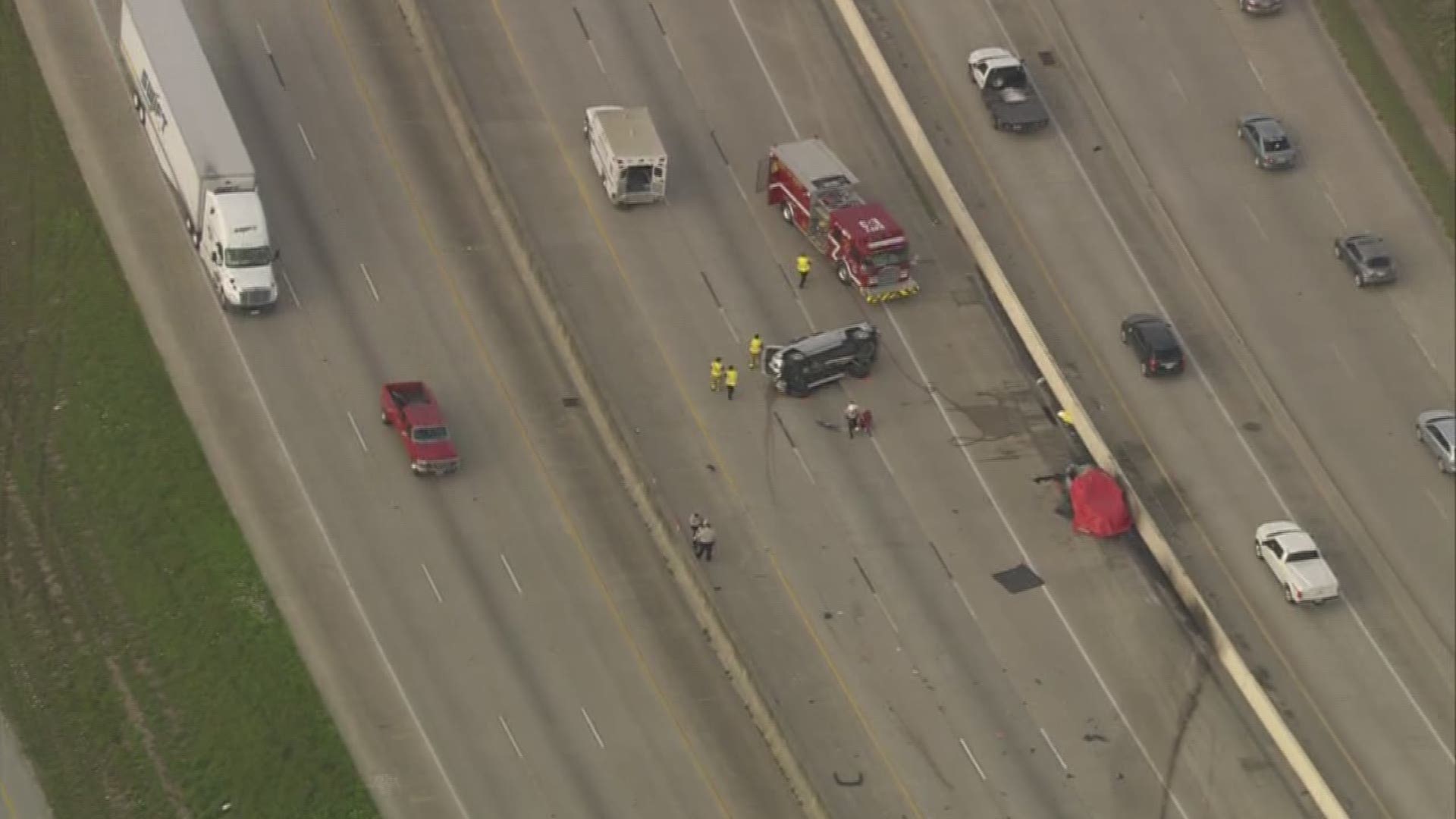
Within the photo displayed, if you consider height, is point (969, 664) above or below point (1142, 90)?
below

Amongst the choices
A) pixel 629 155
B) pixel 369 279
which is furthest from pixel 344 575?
pixel 629 155

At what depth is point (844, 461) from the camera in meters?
105

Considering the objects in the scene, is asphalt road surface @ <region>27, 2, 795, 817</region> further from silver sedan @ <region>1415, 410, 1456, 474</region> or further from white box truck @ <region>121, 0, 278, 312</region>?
silver sedan @ <region>1415, 410, 1456, 474</region>

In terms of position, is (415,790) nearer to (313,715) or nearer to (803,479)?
(313,715)

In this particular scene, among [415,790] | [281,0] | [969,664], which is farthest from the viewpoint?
[281,0]

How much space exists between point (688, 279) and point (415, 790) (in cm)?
2597

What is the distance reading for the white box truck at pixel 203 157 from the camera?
106 m

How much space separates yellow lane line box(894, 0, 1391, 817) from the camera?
99812mm

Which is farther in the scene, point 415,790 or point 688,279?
point 688,279

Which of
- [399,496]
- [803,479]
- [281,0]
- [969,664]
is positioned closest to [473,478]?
[399,496]

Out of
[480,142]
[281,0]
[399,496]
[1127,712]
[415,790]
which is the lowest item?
[1127,712]

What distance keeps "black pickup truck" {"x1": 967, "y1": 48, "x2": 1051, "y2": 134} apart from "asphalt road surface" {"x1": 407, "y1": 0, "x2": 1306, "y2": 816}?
4650 millimetres

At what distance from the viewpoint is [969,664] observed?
326 ft

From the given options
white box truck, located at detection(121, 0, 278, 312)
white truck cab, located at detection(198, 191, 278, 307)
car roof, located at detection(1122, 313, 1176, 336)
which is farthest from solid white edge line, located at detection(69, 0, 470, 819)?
car roof, located at detection(1122, 313, 1176, 336)
